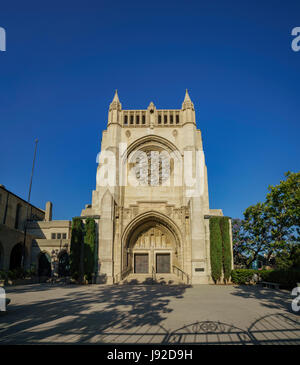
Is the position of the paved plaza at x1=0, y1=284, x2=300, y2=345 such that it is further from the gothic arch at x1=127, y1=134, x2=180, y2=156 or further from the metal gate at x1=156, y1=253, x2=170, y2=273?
the gothic arch at x1=127, y1=134, x2=180, y2=156

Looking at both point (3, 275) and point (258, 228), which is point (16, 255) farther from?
point (258, 228)

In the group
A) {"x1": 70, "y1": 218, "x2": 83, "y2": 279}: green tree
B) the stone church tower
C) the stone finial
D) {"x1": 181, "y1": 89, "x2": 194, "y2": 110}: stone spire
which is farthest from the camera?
the stone finial

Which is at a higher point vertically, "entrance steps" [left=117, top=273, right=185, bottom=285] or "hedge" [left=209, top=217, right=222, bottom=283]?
"hedge" [left=209, top=217, right=222, bottom=283]

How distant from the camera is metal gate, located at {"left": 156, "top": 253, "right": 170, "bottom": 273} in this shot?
26547 mm

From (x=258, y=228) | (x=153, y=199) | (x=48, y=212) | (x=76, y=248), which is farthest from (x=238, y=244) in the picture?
(x=48, y=212)

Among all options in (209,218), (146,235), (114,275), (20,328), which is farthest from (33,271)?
(20,328)

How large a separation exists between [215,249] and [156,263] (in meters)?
6.58

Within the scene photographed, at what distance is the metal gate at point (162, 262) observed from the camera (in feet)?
87.1

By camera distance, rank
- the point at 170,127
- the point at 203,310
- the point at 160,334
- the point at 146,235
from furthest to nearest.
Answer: the point at 170,127
the point at 146,235
the point at 203,310
the point at 160,334

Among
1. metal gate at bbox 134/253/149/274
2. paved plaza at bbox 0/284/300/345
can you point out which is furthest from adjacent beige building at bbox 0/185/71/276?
paved plaza at bbox 0/284/300/345

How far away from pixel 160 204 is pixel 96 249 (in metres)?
7.72
